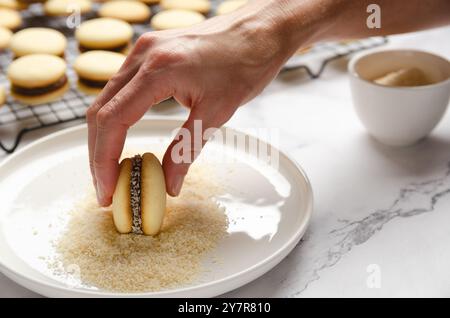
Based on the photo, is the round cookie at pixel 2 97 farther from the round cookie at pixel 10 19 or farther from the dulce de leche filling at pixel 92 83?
the round cookie at pixel 10 19

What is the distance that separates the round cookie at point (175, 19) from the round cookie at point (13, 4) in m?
0.43

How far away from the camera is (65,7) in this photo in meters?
1.77

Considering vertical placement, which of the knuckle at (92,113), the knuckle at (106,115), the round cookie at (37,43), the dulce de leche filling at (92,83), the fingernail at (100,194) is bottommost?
the dulce de leche filling at (92,83)

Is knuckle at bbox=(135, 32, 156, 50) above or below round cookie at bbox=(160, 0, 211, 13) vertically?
above

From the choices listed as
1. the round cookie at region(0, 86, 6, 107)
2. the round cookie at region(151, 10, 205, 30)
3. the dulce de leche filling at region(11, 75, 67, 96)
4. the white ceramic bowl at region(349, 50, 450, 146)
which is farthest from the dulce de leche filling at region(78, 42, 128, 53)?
the white ceramic bowl at region(349, 50, 450, 146)

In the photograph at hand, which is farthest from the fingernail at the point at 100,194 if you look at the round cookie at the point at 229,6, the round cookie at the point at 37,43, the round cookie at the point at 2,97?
the round cookie at the point at 229,6

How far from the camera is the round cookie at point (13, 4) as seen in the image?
70.5 inches

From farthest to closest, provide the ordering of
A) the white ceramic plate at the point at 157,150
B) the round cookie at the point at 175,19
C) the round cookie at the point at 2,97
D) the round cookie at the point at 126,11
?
1. the round cookie at the point at 126,11
2. the round cookie at the point at 175,19
3. the round cookie at the point at 2,97
4. the white ceramic plate at the point at 157,150

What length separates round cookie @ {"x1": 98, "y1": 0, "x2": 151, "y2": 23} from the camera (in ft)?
5.72

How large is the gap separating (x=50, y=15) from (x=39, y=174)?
858 mm

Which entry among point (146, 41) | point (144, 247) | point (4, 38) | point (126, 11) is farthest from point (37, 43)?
point (144, 247)

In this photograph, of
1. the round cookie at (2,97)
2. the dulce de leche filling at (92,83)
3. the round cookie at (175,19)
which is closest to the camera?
the round cookie at (2,97)

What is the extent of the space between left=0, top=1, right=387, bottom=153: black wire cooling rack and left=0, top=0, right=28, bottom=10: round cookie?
0.14 ft

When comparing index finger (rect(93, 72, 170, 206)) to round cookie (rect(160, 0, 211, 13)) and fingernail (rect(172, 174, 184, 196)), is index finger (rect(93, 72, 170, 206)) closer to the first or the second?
fingernail (rect(172, 174, 184, 196))
